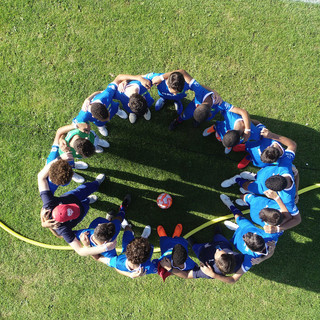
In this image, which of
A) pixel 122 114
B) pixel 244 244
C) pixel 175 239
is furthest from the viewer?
pixel 122 114

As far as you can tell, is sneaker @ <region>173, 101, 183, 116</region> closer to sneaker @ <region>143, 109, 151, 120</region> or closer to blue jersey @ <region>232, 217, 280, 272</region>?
sneaker @ <region>143, 109, 151, 120</region>

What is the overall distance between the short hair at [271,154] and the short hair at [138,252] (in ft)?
9.30

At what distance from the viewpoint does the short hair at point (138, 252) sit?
4.32m

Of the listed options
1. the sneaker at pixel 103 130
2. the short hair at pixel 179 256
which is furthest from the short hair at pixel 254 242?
the sneaker at pixel 103 130

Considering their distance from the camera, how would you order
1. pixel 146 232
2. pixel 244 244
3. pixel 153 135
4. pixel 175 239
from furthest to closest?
pixel 153 135
pixel 146 232
pixel 175 239
pixel 244 244

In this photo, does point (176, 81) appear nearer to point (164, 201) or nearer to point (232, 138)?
point (232, 138)

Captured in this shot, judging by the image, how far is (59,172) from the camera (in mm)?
4234

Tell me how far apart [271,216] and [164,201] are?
247cm

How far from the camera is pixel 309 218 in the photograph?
237 inches

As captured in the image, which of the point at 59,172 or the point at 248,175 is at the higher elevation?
the point at 59,172

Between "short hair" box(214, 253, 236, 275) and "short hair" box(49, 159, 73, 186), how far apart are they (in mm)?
3299

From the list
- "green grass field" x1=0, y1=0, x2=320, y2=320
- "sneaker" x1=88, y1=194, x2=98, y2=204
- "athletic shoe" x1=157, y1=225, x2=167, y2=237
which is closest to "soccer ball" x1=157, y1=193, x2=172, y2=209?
"green grass field" x1=0, y1=0, x2=320, y2=320

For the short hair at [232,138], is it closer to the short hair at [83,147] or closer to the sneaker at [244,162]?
the sneaker at [244,162]

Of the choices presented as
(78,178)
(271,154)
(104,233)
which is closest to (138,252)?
(104,233)
